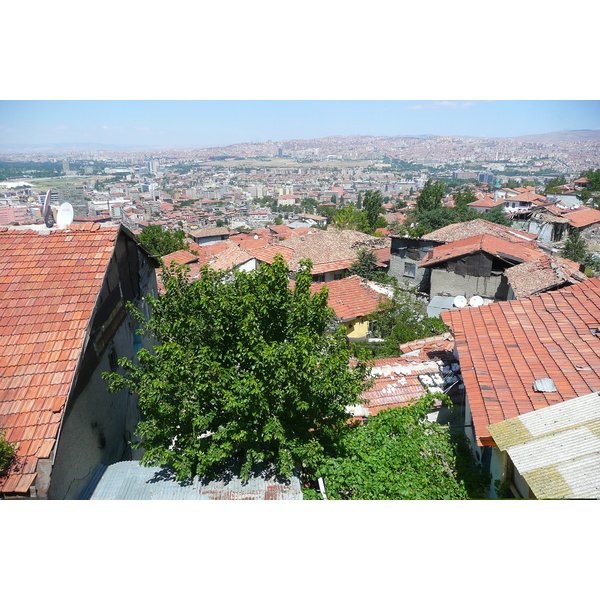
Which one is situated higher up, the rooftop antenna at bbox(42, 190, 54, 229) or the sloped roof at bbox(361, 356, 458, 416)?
the rooftop antenna at bbox(42, 190, 54, 229)

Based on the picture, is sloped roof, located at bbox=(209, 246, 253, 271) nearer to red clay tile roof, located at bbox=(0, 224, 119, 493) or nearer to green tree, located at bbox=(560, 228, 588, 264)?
red clay tile roof, located at bbox=(0, 224, 119, 493)

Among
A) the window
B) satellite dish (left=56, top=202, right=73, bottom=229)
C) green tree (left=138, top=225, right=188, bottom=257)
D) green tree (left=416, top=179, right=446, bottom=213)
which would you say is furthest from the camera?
green tree (left=416, top=179, right=446, bottom=213)

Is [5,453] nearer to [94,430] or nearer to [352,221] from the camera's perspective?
[94,430]

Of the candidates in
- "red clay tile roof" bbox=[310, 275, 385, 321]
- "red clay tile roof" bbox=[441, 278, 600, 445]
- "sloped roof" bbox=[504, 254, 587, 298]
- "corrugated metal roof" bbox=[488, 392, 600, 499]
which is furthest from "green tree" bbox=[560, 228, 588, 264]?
"corrugated metal roof" bbox=[488, 392, 600, 499]

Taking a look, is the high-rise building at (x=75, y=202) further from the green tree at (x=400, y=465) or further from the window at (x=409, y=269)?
the window at (x=409, y=269)

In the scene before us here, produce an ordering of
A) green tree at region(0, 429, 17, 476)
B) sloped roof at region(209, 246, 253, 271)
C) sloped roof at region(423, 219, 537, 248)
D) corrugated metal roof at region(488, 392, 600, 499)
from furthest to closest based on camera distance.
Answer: sloped roof at region(209, 246, 253, 271) → sloped roof at region(423, 219, 537, 248) → green tree at region(0, 429, 17, 476) → corrugated metal roof at region(488, 392, 600, 499)

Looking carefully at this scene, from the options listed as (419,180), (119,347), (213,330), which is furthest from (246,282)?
(419,180)

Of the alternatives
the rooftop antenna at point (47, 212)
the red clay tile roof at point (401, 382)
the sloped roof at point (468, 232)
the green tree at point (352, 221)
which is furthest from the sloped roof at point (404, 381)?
the green tree at point (352, 221)
